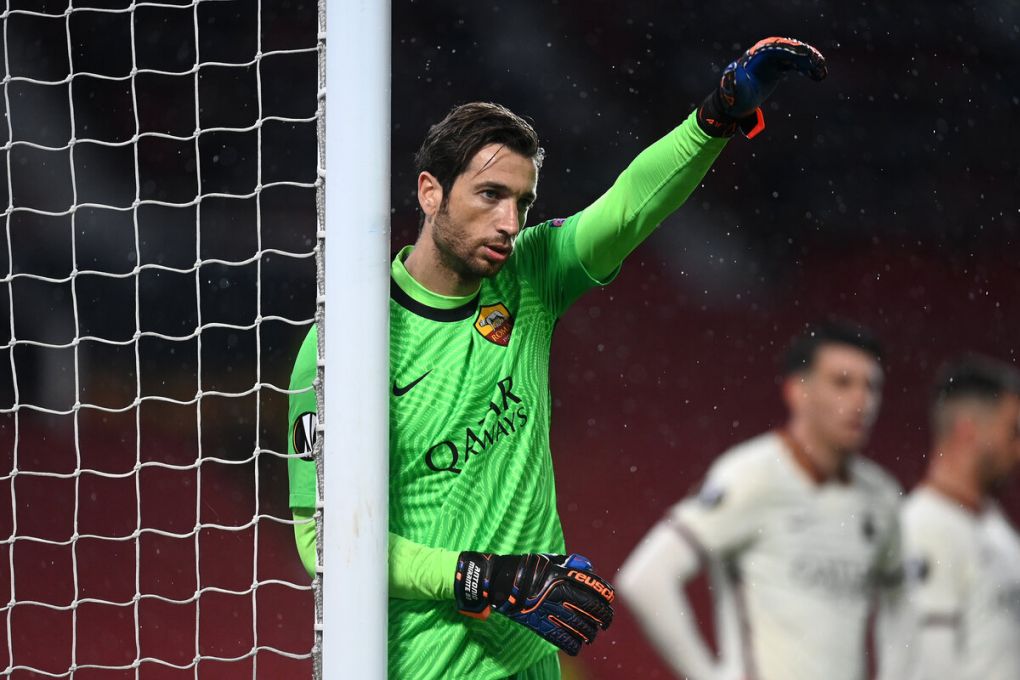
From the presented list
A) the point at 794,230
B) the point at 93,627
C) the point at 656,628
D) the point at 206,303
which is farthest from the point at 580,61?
the point at 93,627

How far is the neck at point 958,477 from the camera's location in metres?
3.98

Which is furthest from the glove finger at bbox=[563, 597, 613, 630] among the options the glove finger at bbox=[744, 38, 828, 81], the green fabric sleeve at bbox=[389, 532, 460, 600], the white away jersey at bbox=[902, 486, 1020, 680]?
the white away jersey at bbox=[902, 486, 1020, 680]

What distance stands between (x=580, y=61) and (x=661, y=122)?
0.30 m

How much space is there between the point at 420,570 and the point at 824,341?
9.71 ft

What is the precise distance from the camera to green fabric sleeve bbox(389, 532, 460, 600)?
1.09m

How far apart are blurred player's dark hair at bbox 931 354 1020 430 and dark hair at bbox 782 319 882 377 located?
26cm

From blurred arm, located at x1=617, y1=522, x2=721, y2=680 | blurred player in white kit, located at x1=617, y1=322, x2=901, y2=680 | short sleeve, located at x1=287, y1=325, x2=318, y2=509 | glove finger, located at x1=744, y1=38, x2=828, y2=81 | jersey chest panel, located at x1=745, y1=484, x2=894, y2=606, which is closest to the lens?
glove finger, located at x1=744, y1=38, x2=828, y2=81

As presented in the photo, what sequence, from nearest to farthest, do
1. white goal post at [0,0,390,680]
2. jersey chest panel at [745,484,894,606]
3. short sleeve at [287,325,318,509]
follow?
short sleeve at [287,325,318,509], white goal post at [0,0,390,680], jersey chest panel at [745,484,894,606]

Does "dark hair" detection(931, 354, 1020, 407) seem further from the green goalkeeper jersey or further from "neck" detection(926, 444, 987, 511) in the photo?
the green goalkeeper jersey

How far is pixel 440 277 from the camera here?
46.9 inches

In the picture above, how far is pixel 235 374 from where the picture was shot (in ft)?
11.1

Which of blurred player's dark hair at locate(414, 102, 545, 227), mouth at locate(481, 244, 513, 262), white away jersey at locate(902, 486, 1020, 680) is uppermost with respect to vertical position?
blurred player's dark hair at locate(414, 102, 545, 227)

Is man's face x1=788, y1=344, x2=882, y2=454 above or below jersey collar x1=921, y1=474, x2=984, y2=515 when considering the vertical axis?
above

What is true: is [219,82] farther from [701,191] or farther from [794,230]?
[794,230]
